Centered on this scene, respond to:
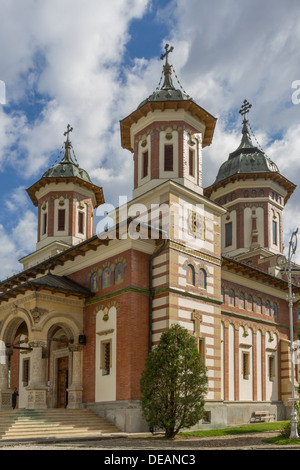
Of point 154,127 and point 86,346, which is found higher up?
point 154,127

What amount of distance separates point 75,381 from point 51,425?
409cm

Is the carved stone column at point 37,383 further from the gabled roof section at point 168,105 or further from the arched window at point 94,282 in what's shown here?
the gabled roof section at point 168,105

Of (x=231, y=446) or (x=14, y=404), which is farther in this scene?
(x=14, y=404)

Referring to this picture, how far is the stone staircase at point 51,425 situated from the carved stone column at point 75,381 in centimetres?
107

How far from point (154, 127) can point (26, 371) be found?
14.7m

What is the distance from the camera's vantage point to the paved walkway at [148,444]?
55.6 ft

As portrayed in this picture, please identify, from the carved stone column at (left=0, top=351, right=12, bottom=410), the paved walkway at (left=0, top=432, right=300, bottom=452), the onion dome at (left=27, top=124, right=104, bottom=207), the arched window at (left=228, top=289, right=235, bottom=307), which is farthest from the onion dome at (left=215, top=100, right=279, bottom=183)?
the paved walkway at (left=0, top=432, right=300, bottom=452)

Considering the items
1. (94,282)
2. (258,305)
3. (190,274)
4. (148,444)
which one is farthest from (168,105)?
(148,444)

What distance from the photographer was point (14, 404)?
99.0ft

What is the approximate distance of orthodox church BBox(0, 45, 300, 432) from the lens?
24.5 m

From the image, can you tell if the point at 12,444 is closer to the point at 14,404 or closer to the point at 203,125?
the point at 14,404

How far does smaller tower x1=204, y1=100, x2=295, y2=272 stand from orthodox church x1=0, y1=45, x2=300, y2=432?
4.75 meters
